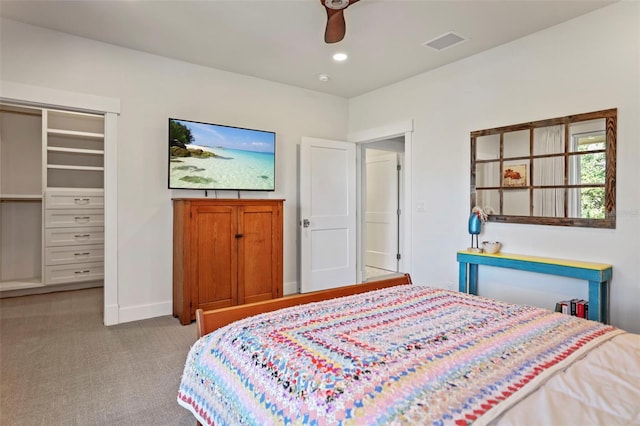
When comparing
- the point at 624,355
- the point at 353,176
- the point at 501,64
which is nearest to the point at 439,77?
the point at 501,64

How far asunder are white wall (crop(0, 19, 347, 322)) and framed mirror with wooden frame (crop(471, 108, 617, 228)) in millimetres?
2558

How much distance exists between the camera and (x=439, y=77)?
12.7 feet

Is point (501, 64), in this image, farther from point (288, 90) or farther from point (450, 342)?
point (450, 342)

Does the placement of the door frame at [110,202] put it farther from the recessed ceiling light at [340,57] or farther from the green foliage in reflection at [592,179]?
the green foliage in reflection at [592,179]

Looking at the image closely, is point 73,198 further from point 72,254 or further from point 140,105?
point 140,105

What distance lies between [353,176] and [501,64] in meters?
2.23

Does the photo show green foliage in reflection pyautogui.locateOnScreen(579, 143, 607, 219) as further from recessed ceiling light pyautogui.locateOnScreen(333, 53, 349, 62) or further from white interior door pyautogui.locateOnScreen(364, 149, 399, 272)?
white interior door pyautogui.locateOnScreen(364, 149, 399, 272)

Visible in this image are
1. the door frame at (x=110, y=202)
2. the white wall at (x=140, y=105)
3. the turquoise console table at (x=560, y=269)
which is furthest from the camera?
the door frame at (x=110, y=202)

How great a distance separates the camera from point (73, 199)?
15.4 feet

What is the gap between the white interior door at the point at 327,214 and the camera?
14.7 ft

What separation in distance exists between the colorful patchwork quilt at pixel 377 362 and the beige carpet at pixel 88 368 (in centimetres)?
87

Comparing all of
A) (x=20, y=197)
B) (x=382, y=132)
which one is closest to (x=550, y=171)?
(x=382, y=132)

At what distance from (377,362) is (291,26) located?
9.15 feet

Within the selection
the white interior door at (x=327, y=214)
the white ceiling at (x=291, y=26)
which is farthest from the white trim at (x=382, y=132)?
the white ceiling at (x=291, y=26)
